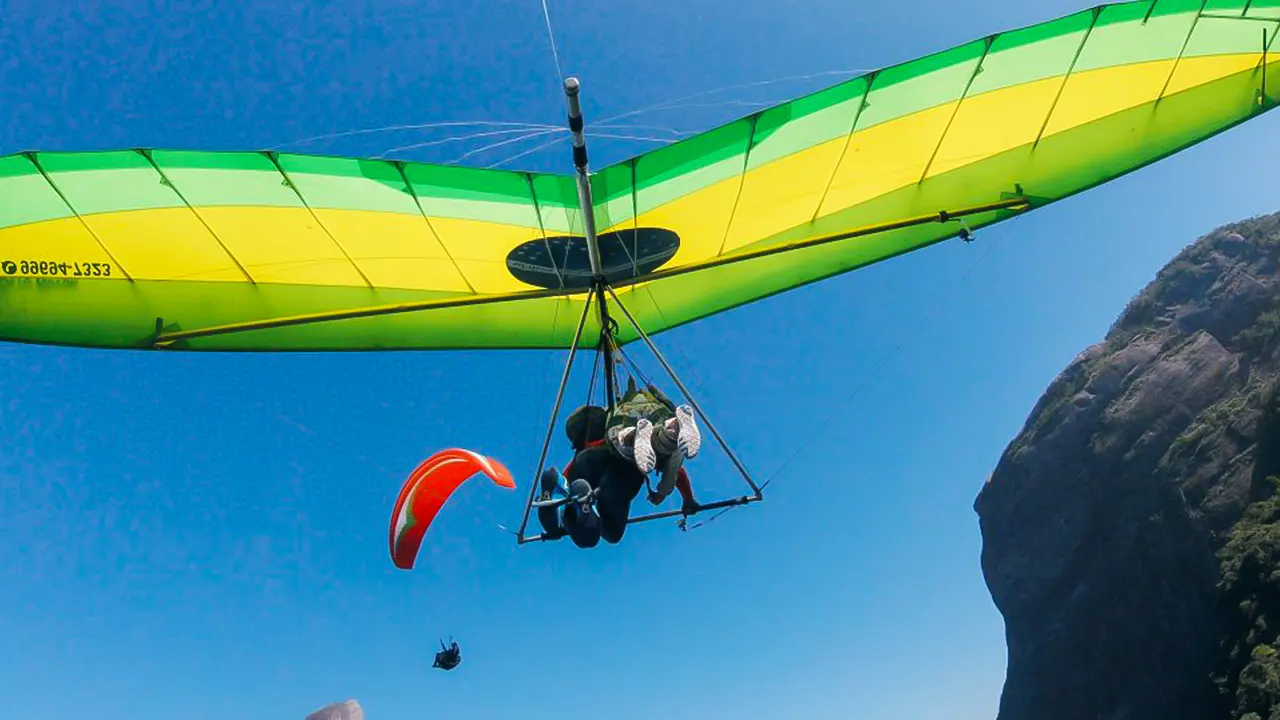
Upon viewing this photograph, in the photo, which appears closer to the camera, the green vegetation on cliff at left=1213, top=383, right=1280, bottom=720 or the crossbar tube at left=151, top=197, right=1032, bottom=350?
the crossbar tube at left=151, top=197, right=1032, bottom=350

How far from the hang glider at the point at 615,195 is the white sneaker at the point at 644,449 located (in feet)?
6.38

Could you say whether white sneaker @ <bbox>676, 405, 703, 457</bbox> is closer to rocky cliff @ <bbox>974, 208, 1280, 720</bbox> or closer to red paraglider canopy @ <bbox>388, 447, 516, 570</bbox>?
red paraglider canopy @ <bbox>388, 447, 516, 570</bbox>

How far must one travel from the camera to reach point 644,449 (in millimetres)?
6500

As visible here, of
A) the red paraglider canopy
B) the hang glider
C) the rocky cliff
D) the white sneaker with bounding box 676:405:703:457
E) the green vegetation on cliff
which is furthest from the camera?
the rocky cliff

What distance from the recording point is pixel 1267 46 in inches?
312

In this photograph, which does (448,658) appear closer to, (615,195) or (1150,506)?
(615,195)

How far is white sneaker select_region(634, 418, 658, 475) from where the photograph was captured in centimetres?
647

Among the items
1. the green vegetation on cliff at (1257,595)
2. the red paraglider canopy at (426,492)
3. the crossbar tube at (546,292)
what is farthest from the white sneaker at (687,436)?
the green vegetation on cliff at (1257,595)

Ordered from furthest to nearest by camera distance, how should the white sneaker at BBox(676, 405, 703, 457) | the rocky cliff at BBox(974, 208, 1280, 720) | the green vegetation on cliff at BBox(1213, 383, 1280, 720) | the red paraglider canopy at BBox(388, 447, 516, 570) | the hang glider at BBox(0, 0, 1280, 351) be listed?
the rocky cliff at BBox(974, 208, 1280, 720)
the green vegetation on cliff at BBox(1213, 383, 1280, 720)
the hang glider at BBox(0, 0, 1280, 351)
the red paraglider canopy at BBox(388, 447, 516, 570)
the white sneaker at BBox(676, 405, 703, 457)

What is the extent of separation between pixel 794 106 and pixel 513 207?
2.75 metres

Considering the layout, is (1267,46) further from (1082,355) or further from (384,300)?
(1082,355)

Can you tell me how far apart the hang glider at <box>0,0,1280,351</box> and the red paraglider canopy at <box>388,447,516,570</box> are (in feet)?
4.63

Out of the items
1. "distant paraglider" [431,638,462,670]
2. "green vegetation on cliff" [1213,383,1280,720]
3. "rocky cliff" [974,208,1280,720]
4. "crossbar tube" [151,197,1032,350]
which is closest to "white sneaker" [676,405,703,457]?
"crossbar tube" [151,197,1032,350]

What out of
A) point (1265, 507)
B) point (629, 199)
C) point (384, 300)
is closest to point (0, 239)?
point (384, 300)
